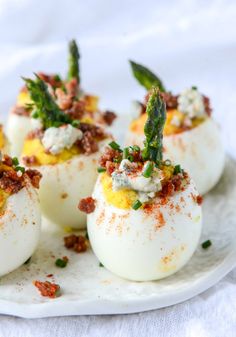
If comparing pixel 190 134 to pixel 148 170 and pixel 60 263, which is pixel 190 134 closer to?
pixel 148 170

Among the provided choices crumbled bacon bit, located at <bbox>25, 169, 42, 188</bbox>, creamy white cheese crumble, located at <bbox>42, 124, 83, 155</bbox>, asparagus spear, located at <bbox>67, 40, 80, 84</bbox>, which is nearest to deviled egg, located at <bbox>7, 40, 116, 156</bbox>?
asparagus spear, located at <bbox>67, 40, 80, 84</bbox>

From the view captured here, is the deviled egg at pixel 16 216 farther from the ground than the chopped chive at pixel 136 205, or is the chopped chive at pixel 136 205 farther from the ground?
the chopped chive at pixel 136 205

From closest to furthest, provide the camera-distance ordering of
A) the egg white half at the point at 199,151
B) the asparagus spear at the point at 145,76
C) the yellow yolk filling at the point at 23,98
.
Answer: the egg white half at the point at 199,151
the asparagus spear at the point at 145,76
the yellow yolk filling at the point at 23,98

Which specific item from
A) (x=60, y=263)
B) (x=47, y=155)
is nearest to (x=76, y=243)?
(x=60, y=263)

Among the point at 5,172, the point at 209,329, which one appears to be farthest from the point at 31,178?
the point at 209,329

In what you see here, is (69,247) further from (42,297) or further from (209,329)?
(209,329)

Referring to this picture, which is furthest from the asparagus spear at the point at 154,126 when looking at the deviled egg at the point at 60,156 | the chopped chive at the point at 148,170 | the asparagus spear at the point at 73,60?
the asparagus spear at the point at 73,60

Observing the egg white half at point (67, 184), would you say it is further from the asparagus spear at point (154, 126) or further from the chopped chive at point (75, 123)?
the asparagus spear at point (154, 126)
